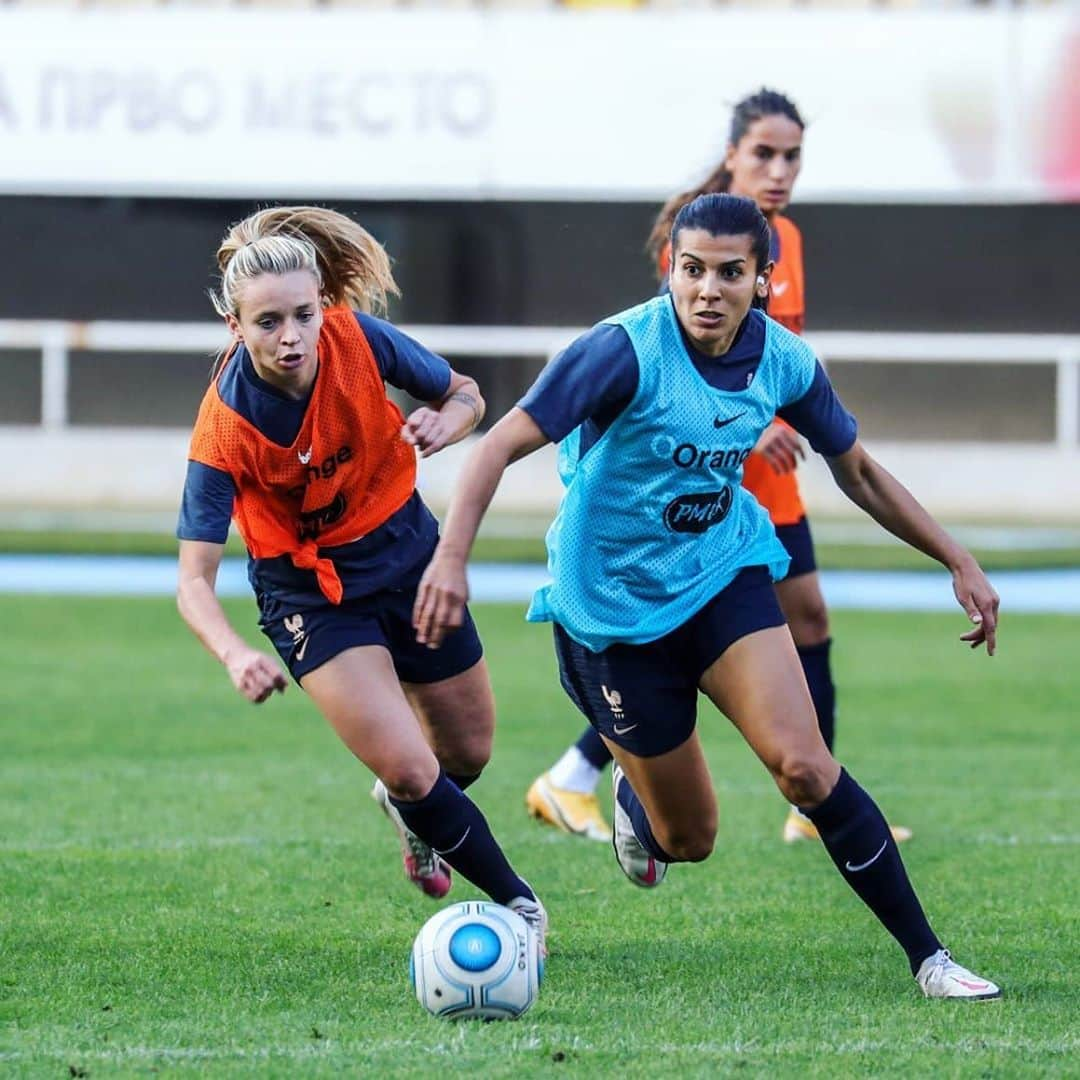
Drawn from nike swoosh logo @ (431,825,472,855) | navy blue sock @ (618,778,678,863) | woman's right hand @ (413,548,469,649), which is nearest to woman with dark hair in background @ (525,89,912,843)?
navy blue sock @ (618,778,678,863)

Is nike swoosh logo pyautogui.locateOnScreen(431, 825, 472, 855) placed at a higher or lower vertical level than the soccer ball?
higher

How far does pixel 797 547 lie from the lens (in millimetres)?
6523

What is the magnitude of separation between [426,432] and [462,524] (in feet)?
2.12

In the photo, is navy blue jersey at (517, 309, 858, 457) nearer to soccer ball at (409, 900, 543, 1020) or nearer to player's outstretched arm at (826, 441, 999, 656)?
player's outstretched arm at (826, 441, 999, 656)

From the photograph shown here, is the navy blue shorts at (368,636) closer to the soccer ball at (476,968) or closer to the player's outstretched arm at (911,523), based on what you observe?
the soccer ball at (476,968)

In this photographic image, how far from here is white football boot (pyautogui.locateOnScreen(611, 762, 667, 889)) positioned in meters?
5.49

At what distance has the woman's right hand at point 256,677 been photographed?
4.23m

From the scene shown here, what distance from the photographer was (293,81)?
2102cm

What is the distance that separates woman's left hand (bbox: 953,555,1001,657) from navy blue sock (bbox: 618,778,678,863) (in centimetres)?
96

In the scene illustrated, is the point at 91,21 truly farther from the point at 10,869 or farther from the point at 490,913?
the point at 490,913

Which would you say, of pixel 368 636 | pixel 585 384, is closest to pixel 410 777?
pixel 368 636

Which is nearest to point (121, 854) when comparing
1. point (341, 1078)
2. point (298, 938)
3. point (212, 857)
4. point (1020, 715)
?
point (212, 857)

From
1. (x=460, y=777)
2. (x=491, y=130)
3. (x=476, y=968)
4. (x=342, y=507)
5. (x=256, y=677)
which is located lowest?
(x=476, y=968)

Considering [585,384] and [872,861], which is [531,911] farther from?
[585,384]
